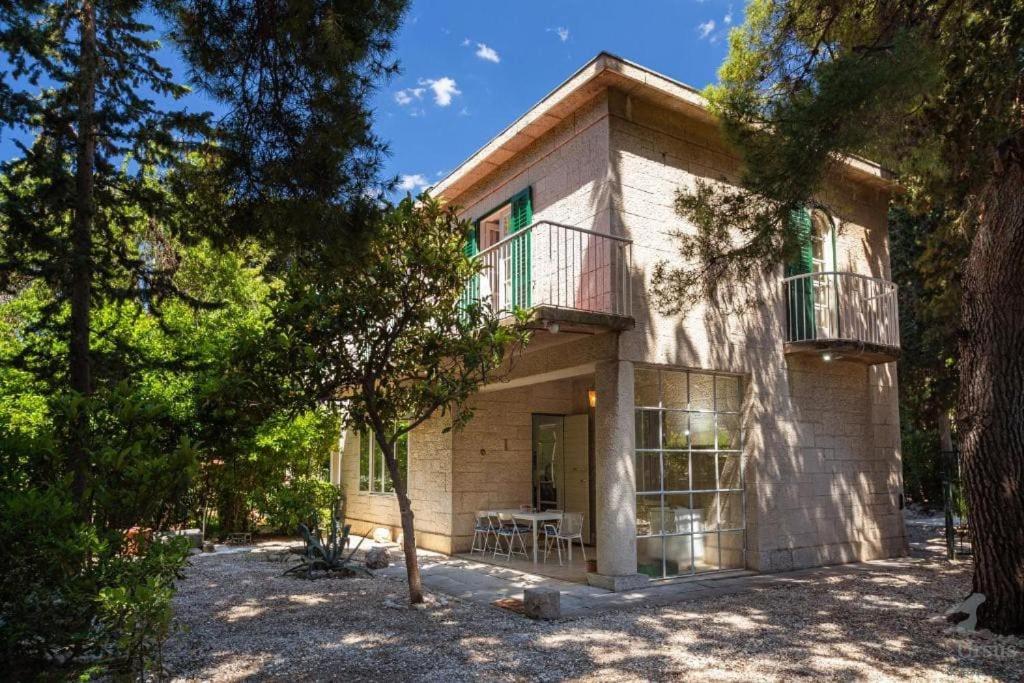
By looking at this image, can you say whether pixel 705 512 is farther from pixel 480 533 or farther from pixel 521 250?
pixel 521 250

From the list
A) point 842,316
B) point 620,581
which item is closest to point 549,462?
point 620,581

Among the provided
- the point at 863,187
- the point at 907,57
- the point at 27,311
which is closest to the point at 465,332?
the point at 907,57

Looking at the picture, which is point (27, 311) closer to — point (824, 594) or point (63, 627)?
point (63, 627)

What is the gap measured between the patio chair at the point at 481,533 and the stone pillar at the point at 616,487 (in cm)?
267

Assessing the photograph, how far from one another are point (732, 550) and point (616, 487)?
230 centimetres

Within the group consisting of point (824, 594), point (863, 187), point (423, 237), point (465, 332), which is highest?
point (863, 187)

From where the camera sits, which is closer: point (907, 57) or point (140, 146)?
point (907, 57)

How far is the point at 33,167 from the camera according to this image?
6.58m

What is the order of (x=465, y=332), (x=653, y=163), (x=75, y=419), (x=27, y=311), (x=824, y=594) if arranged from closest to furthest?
(x=75, y=419) → (x=465, y=332) → (x=824, y=594) → (x=653, y=163) → (x=27, y=311)

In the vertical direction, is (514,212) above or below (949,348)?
above

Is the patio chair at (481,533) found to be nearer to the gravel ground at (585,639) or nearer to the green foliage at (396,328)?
the gravel ground at (585,639)

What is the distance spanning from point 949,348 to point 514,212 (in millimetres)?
10577

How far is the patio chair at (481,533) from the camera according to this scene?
34.2 ft

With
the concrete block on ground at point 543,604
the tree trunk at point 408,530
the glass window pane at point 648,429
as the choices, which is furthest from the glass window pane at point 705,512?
the tree trunk at point 408,530
